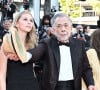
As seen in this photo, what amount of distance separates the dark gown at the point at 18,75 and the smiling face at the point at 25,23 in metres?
0.38

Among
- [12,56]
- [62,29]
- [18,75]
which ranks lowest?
[18,75]

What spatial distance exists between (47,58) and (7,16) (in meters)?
7.64

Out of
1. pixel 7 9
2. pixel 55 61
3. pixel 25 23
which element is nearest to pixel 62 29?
pixel 55 61

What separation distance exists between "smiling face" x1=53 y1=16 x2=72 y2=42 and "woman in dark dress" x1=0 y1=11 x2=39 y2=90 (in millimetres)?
325

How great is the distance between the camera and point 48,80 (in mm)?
3617

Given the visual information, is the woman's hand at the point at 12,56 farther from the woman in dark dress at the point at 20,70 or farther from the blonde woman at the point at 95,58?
the blonde woman at the point at 95,58

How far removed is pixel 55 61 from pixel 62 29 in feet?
1.07

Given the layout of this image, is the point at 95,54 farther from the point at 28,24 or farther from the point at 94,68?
the point at 28,24

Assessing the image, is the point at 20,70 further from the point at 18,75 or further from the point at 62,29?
the point at 62,29

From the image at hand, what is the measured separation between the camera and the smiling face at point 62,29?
3.64m

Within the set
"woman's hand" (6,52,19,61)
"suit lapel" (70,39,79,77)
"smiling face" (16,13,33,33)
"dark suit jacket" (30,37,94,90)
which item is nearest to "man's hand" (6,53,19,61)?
"woman's hand" (6,52,19,61)

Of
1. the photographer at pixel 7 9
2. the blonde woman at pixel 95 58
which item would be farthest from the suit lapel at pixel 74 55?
the photographer at pixel 7 9

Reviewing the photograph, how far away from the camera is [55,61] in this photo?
360 centimetres

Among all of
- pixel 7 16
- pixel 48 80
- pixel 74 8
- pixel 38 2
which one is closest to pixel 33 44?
pixel 48 80
